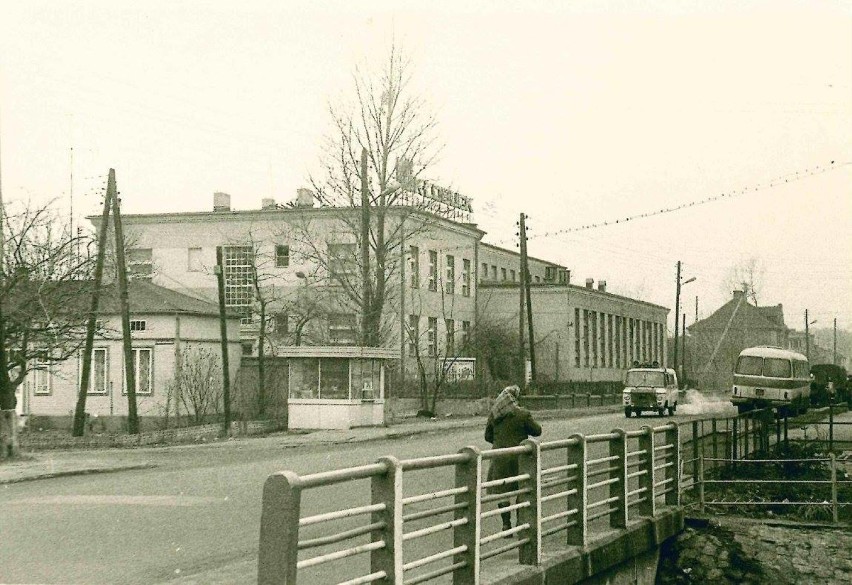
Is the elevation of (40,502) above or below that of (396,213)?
below

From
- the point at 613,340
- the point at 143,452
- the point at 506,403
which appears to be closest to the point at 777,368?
the point at 143,452

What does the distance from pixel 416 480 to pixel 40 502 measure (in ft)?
19.6

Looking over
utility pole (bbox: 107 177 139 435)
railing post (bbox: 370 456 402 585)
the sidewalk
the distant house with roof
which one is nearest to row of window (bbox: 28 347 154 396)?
utility pole (bbox: 107 177 139 435)

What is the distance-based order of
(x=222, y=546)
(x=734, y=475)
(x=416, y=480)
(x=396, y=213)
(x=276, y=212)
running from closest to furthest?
(x=222, y=546) → (x=416, y=480) → (x=734, y=475) → (x=396, y=213) → (x=276, y=212)

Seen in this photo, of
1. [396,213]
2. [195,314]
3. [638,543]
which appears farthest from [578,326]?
[638,543]

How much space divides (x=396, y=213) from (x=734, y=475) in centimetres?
2519

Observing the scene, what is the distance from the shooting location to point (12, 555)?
10.7 metres

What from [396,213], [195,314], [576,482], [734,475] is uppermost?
[396,213]

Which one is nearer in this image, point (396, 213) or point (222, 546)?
point (222, 546)

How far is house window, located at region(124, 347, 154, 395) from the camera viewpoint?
4247 cm

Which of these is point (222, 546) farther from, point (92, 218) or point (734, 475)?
point (92, 218)

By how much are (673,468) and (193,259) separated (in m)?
50.2

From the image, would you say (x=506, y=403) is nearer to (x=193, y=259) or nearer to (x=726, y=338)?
(x=193, y=259)

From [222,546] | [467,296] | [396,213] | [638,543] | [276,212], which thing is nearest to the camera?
[222,546]
